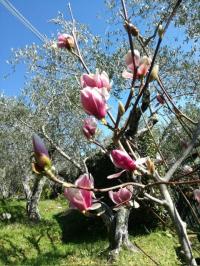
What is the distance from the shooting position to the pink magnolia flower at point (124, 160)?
1286 millimetres

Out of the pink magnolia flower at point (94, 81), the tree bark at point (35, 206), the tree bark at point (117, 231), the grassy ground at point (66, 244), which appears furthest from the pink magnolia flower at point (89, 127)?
the tree bark at point (35, 206)

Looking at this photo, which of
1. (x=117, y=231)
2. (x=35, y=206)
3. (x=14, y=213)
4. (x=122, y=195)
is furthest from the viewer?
(x=35, y=206)

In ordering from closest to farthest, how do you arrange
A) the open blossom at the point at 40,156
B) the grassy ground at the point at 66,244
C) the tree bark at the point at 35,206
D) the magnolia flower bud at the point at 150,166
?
the open blossom at the point at 40,156 < the magnolia flower bud at the point at 150,166 < the grassy ground at the point at 66,244 < the tree bark at the point at 35,206

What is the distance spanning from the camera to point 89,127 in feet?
Result: 4.53

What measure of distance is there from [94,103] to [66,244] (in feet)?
47.1

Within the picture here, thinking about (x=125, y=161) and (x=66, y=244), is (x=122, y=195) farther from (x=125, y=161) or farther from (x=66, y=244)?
(x=66, y=244)

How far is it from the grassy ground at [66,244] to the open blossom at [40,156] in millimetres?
9419

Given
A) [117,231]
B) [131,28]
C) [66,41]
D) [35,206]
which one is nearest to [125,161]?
[131,28]

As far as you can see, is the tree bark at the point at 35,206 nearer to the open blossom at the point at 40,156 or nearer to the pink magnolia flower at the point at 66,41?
the pink magnolia flower at the point at 66,41

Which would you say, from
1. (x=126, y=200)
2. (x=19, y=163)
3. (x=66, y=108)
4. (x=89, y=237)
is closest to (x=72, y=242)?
(x=89, y=237)

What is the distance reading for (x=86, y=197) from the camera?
131 cm

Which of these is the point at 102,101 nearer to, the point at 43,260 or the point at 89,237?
the point at 43,260

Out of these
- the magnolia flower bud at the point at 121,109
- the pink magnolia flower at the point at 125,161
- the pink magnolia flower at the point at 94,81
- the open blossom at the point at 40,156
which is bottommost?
the pink magnolia flower at the point at 125,161

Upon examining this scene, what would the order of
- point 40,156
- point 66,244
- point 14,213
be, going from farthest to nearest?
point 14,213 < point 66,244 < point 40,156
